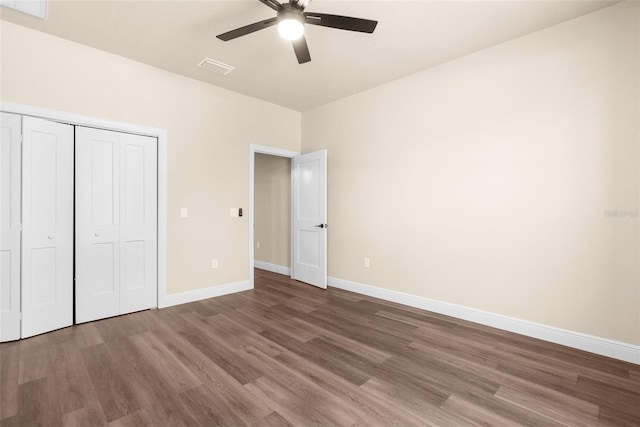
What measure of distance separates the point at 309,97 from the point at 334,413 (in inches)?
159

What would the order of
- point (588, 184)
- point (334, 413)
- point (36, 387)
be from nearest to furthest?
→ point (334, 413) → point (36, 387) → point (588, 184)

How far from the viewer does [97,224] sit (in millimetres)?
3199

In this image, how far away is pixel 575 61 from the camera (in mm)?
2607

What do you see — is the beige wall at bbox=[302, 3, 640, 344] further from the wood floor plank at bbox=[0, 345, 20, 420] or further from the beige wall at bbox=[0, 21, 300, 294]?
the wood floor plank at bbox=[0, 345, 20, 420]

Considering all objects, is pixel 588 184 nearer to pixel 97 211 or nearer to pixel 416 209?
pixel 416 209

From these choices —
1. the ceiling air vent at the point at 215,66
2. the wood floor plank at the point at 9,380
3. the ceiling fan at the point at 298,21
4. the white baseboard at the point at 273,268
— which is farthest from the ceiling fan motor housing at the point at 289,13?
the white baseboard at the point at 273,268

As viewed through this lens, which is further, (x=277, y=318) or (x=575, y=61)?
(x=277, y=318)

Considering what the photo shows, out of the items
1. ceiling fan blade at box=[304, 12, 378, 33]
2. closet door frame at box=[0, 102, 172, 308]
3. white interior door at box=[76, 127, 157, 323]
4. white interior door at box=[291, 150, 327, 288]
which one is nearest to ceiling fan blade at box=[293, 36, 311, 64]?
ceiling fan blade at box=[304, 12, 378, 33]

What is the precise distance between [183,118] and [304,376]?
338 centimetres

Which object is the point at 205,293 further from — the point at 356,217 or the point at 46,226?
the point at 356,217

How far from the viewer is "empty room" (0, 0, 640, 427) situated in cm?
204

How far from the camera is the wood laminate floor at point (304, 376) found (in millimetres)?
1760

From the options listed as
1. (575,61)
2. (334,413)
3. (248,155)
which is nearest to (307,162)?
(248,155)

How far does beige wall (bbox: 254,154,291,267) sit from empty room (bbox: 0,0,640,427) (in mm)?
1280
